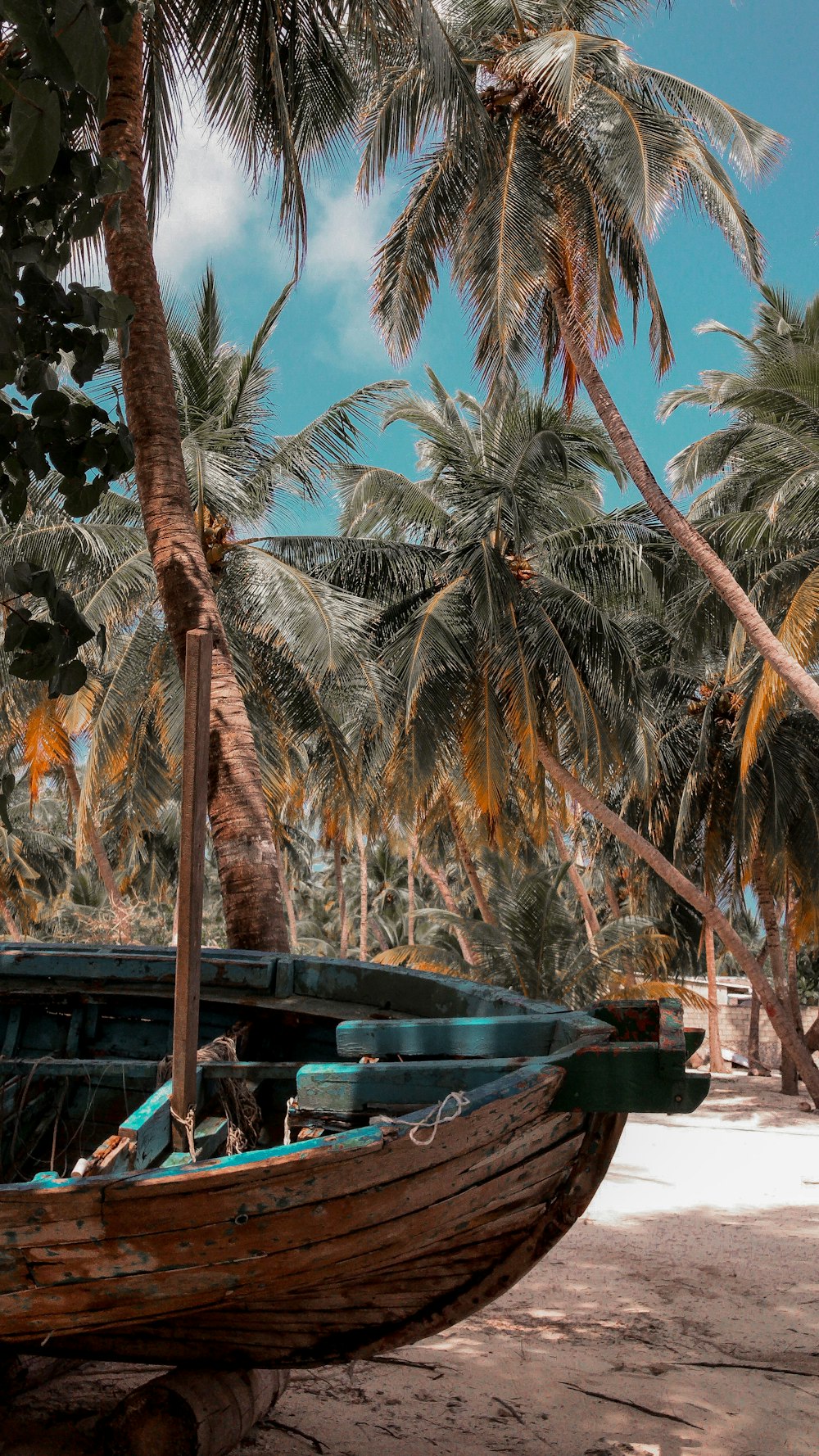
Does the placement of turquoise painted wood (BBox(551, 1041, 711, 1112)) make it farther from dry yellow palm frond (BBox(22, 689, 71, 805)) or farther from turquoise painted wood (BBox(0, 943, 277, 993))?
dry yellow palm frond (BBox(22, 689, 71, 805))

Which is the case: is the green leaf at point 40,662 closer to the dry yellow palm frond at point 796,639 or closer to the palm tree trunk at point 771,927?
the dry yellow palm frond at point 796,639

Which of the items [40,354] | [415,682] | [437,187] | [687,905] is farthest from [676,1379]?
[687,905]

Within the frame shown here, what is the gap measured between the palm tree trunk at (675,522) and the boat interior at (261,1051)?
323 inches

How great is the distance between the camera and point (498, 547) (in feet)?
58.6

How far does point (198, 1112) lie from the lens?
13.6 ft

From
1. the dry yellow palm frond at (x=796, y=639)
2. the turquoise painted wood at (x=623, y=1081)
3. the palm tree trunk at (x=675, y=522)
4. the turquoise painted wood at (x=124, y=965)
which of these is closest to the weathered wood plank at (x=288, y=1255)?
the turquoise painted wood at (x=623, y=1081)

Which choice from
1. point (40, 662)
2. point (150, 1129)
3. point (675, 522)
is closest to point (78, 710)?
point (675, 522)

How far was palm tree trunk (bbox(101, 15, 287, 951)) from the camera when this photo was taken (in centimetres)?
595

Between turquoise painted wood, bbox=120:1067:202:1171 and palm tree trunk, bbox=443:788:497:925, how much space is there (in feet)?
47.6

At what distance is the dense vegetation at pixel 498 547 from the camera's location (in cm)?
1229

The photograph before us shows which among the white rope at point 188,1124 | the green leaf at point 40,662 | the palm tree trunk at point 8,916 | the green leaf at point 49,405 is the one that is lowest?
the white rope at point 188,1124

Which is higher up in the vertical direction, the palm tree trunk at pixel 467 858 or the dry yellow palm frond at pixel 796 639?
the dry yellow palm frond at pixel 796 639

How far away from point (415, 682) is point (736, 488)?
310 inches

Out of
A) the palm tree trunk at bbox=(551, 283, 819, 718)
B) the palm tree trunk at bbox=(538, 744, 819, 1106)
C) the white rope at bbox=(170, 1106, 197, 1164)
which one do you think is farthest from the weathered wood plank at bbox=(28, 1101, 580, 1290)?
the palm tree trunk at bbox=(538, 744, 819, 1106)
